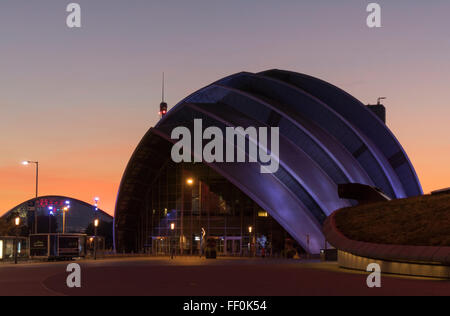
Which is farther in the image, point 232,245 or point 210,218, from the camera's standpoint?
point 210,218

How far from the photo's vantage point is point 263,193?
203ft

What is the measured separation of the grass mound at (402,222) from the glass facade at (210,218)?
3284cm

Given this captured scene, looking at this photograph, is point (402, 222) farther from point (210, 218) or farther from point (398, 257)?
point (210, 218)

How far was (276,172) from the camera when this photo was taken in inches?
2454

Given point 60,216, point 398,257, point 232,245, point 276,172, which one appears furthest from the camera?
point 60,216

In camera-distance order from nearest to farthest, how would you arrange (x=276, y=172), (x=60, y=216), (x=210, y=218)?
(x=276, y=172) < (x=210, y=218) < (x=60, y=216)

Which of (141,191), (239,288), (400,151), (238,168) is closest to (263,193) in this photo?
(238,168)

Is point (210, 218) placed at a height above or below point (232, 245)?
above

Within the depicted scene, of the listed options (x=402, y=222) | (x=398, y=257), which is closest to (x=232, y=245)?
(x=402, y=222)

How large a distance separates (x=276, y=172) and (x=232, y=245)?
38.6 ft

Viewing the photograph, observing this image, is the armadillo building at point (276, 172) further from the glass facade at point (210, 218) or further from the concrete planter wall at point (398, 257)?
the concrete planter wall at point (398, 257)
